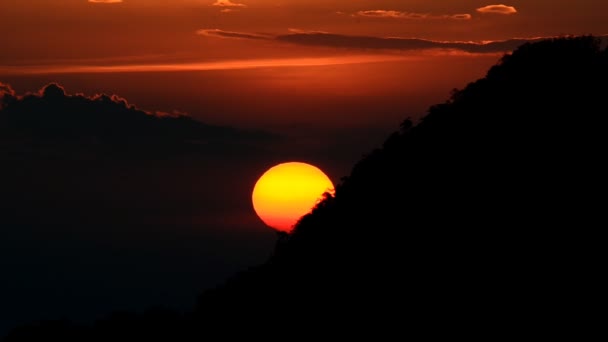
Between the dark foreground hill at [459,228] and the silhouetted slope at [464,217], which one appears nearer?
the dark foreground hill at [459,228]

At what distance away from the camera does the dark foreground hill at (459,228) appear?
224 ft

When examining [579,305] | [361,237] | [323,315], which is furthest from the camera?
[361,237]

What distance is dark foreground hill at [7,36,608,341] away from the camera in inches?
2682

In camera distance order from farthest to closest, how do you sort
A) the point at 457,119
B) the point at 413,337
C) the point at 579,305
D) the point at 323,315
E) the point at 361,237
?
the point at 457,119
the point at 361,237
the point at 323,315
the point at 413,337
the point at 579,305

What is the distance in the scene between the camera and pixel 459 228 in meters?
74.8

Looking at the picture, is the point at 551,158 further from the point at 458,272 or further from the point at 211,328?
the point at 211,328

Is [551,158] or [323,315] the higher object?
[551,158]

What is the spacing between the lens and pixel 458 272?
70625 mm

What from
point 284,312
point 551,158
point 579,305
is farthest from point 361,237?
point 579,305

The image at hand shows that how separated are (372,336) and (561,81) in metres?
21.6

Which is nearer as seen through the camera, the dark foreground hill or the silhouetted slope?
the dark foreground hill

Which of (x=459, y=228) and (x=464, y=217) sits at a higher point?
(x=464, y=217)

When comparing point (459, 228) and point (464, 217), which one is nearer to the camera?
point (459, 228)

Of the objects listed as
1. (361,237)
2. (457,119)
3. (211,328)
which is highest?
(457,119)
